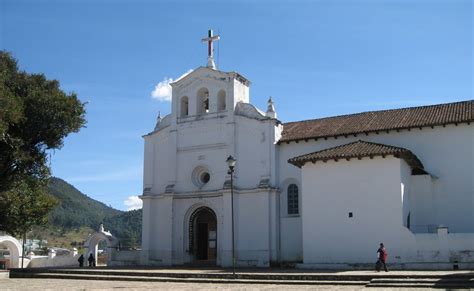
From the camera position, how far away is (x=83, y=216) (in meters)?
157

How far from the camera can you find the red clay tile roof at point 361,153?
27375 mm

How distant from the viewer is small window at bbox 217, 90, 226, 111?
35625mm

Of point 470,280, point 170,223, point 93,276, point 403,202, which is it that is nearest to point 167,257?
point 170,223

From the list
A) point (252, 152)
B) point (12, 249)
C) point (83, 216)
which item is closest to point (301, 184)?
point (252, 152)

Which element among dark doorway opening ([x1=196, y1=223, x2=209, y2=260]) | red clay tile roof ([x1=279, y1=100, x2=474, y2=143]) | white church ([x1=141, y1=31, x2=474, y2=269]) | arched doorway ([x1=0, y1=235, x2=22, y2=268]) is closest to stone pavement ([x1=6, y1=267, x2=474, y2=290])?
white church ([x1=141, y1=31, x2=474, y2=269])

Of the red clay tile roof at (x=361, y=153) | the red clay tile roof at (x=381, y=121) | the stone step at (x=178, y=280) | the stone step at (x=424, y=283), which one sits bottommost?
the stone step at (x=178, y=280)

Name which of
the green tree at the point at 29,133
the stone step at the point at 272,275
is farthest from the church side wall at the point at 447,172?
the green tree at the point at 29,133

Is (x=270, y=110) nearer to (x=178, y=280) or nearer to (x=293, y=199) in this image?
(x=293, y=199)

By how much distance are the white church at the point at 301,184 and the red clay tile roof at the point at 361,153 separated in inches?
2.7

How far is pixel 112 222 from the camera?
148m

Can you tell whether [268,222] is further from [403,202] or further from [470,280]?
[470,280]

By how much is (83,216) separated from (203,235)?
5067 inches

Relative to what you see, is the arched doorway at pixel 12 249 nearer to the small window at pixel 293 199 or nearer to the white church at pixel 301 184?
the white church at pixel 301 184

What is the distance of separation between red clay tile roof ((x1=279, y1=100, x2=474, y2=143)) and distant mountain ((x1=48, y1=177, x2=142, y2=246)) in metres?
96.1
